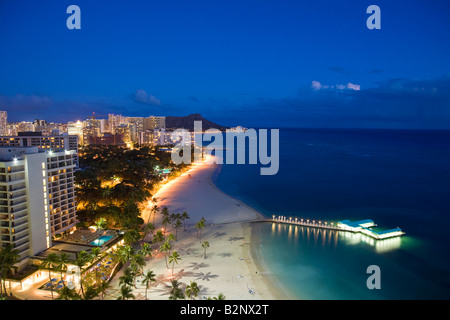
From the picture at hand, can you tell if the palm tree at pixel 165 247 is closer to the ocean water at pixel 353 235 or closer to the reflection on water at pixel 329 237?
the ocean water at pixel 353 235

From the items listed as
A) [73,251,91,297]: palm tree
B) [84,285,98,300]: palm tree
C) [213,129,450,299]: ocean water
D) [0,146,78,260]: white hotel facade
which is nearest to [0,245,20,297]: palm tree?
[0,146,78,260]: white hotel facade

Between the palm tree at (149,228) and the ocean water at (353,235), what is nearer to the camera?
the ocean water at (353,235)

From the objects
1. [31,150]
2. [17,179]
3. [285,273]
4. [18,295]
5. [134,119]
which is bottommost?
[285,273]

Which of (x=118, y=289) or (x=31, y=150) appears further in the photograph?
(x=31, y=150)

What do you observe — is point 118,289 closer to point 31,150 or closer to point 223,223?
point 31,150

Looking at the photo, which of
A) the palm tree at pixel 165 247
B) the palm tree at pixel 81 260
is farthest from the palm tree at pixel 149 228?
the palm tree at pixel 81 260
